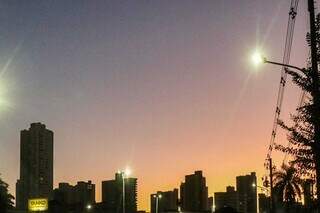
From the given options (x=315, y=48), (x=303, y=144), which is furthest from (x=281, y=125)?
(x=315, y=48)

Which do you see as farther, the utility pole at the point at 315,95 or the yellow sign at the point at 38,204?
the yellow sign at the point at 38,204

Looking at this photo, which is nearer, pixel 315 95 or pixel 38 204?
pixel 315 95

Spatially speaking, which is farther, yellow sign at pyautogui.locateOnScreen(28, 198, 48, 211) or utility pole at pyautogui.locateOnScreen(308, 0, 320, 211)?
yellow sign at pyautogui.locateOnScreen(28, 198, 48, 211)

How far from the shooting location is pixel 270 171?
7788 cm

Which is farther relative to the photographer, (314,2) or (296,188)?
(296,188)

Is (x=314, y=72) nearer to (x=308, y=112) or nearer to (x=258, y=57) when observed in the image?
(x=308, y=112)

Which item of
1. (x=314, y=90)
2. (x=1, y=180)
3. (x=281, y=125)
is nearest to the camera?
(x=314, y=90)

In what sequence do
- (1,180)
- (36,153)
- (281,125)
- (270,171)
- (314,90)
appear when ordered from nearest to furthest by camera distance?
1. (314,90)
2. (281,125)
3. (270,171)
4. (1,180)
5. (36,153)

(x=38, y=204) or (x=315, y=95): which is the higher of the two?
(x=315, y=95)

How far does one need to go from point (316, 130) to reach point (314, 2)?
15.9 ft

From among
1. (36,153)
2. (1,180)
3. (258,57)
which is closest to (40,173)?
(36,153)

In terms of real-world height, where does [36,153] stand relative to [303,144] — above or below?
above

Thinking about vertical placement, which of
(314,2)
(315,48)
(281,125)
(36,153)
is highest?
(36,153)

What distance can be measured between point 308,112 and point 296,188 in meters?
60.0
